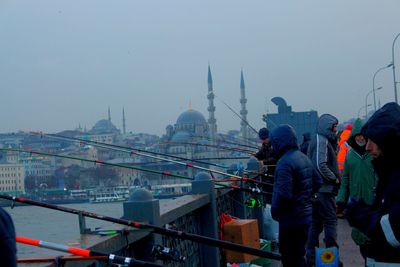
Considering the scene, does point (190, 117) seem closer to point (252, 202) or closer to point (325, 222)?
point (252, 202)

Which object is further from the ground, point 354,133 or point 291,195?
point 354,133

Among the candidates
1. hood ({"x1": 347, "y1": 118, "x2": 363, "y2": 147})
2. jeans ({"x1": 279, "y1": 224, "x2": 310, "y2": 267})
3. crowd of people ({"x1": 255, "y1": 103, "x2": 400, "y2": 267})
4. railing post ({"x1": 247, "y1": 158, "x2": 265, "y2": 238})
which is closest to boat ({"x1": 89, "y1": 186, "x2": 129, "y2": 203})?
crowd of people ({"x1": 255, "y1": 103, "x2": 400, "y2": 267})

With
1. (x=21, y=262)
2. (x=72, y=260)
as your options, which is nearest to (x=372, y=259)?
(x=72, y=260)

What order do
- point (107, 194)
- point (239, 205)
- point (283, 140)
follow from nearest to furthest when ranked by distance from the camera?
point (283, 140)
point (107, 194)
point (239, 205)

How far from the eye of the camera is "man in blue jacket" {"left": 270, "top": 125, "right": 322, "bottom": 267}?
17.3ft

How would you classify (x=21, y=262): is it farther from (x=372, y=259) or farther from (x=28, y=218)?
(x=28, y=218)

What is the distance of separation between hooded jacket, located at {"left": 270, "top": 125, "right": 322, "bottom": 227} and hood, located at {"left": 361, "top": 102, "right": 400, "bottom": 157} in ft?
6.82

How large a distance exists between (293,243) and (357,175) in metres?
0.77

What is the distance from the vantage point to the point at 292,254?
547 centimetres

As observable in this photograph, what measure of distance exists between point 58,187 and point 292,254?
435 centimetres

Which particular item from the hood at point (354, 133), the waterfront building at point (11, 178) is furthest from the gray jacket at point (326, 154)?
the waterfront building at point (11, 178)

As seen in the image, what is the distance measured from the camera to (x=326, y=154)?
6730 millimetres

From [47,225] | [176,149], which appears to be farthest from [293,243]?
[176,149]

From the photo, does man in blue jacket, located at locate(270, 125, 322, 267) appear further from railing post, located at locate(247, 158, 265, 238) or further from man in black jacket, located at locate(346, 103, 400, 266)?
railing post, located at locate(247, 158, 265, 238)
